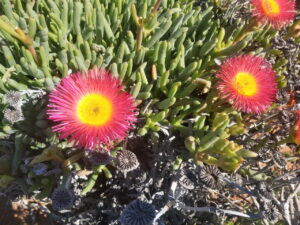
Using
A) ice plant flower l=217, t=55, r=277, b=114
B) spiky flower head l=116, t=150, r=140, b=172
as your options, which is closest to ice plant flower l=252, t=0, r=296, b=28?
ice plant flower l=217, t=55, r=277, b=114

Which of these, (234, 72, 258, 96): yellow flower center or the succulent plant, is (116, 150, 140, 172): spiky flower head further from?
(234, 72, 258, 96): yellow flower center

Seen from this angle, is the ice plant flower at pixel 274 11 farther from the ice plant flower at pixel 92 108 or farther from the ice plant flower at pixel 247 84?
the ice plant flower at pixel 92 108

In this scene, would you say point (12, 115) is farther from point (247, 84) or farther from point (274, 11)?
point (274, 11)

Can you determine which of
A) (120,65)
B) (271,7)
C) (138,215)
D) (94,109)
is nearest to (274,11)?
(271,7)

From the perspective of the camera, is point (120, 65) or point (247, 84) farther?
point (120, 65)

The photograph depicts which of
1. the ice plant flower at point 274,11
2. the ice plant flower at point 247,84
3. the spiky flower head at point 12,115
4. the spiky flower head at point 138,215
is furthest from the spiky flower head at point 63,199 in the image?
the ice plant flower at point 274,11

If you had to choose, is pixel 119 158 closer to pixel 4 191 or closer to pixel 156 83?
pixel 156 83

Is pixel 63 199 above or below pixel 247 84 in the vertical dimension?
below
